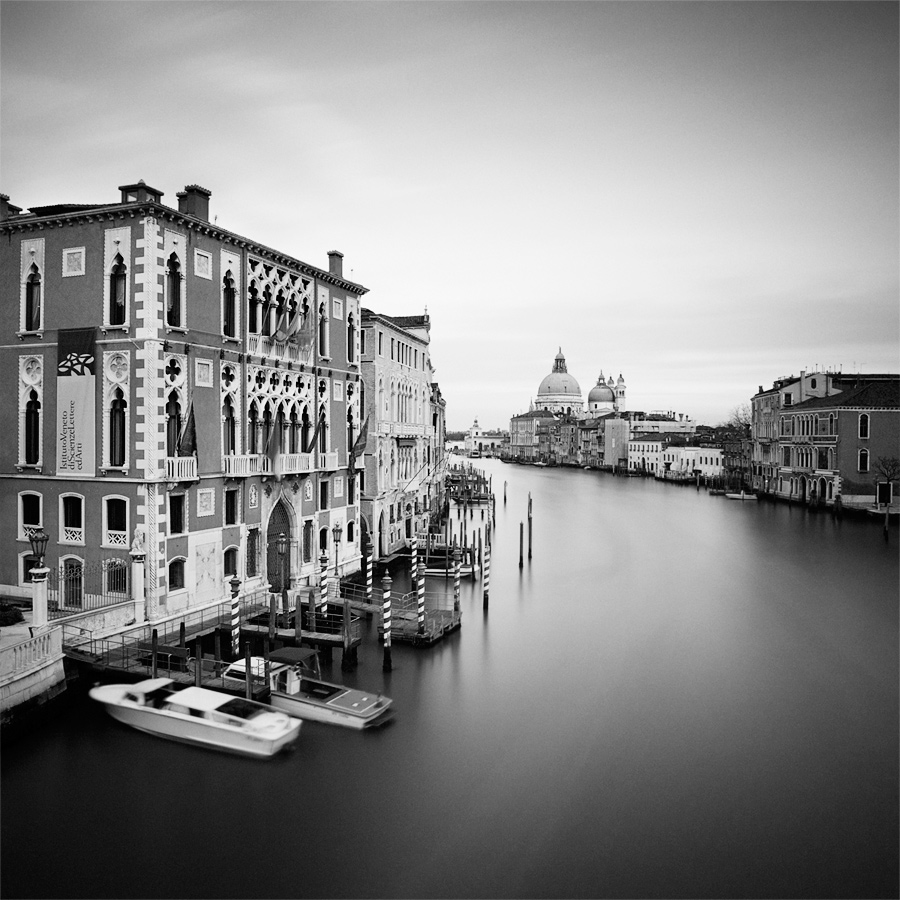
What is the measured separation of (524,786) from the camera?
10523mm

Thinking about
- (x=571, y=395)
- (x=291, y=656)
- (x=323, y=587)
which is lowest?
(x=291, y=656)

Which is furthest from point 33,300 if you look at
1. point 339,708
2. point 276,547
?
point 339,708

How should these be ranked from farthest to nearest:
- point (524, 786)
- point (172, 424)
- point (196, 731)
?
1. point (172, 424)
2. point (196, 731)
3. point (524, 786)

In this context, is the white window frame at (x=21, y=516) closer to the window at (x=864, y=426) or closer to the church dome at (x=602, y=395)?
the window at (x=864, y=426)

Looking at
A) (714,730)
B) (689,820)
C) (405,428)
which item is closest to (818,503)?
(405,428)

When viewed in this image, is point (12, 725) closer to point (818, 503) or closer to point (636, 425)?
point (818, 503)

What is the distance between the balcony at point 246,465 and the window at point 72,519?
2785mm

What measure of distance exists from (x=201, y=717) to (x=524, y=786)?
4523 millimetres

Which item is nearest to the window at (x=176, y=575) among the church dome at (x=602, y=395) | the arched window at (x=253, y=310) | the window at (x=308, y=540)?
the window at (x=308, y=540)

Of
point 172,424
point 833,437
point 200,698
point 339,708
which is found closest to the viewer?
point 200,698

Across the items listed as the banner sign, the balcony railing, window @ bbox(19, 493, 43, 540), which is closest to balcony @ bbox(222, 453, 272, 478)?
the balcony railing

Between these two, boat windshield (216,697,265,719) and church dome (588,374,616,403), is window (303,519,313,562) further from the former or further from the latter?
church dome (588,374,616,403)

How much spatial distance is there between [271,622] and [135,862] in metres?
7.16

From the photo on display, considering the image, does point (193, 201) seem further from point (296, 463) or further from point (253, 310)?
point (296, 463)
